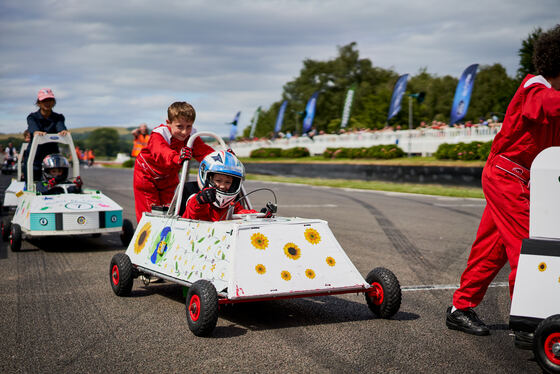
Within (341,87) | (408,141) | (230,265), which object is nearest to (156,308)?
(230,265)

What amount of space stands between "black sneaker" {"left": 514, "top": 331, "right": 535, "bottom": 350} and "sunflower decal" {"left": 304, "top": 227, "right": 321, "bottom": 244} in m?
1.73

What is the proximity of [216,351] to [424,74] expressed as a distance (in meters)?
100

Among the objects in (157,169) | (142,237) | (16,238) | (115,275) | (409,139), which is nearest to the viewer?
(115,275)

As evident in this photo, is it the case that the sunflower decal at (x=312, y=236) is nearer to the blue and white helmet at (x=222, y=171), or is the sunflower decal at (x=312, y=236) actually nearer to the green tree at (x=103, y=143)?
the blue and white helmet at (x=222, y=171)

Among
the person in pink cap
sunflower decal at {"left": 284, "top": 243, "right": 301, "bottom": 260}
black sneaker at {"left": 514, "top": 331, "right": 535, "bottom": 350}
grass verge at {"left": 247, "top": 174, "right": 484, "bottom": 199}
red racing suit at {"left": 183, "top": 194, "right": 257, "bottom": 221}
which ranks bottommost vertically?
grass verge at {"left": 247, "top": 174, "right": 484, "bottom": 199}

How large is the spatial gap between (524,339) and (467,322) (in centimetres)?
87

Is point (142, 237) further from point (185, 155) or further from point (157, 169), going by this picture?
point (157, 169)

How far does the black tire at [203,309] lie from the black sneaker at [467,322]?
1741 mm

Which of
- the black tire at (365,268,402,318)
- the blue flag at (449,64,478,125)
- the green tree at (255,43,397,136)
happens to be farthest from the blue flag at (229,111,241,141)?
the black tire at (365,268,402,318)

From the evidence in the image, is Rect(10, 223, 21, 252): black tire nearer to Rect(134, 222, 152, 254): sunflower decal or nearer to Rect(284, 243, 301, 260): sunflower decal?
Rect(134, 222, 152, 254): sunflower decal

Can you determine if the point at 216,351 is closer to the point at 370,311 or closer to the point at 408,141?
the point at 370,311

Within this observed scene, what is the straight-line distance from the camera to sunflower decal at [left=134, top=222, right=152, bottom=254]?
5969mm

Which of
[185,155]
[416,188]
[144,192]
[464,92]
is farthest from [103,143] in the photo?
[185,155]

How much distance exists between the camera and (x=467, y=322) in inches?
177
